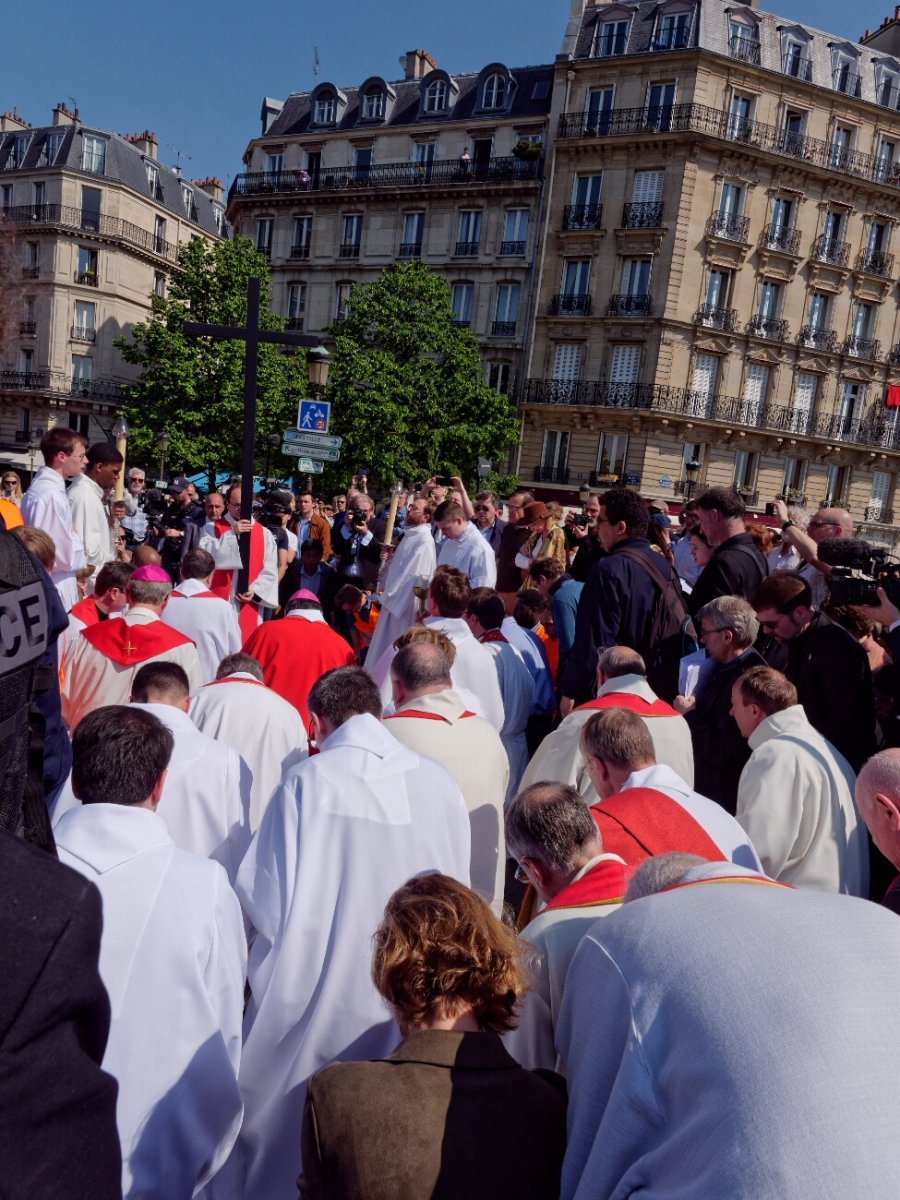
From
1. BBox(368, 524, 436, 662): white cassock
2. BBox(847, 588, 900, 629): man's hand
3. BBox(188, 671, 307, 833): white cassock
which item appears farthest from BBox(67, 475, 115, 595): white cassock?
BBox(847, 588, 900, 629): man's hand

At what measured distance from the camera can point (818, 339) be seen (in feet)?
118

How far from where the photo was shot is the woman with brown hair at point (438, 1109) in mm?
1769

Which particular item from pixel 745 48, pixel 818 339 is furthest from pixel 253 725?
pixel 745 48

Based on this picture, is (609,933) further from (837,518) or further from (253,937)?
(837,518)

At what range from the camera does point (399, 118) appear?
1571 inches

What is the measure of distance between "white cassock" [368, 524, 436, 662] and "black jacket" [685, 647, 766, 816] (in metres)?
3.95

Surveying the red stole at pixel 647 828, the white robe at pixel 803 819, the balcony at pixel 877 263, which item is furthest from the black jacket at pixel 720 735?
the balcony at pixel 877 263

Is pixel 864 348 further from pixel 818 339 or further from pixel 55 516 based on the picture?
pixel 55 516

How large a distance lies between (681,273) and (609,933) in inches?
1414

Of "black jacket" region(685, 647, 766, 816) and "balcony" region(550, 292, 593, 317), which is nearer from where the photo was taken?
"black jacket" region(685, 647, 766, 816)

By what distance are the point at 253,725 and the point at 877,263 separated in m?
39.9

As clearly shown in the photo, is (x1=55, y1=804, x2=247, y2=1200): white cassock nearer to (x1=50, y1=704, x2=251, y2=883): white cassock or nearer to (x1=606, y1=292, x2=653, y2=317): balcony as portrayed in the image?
(x1=50, y1=704, x2=251, y2=883): white cassock

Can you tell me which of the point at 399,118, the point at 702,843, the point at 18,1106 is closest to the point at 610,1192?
the point at 18,1106

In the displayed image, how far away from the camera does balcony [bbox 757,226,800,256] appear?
3475cm
